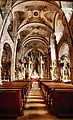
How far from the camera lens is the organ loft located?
23.2 ft

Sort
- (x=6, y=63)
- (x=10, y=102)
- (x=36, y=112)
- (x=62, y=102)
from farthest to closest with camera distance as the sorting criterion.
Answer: (x=6, y=63) → (x=36, y=112) → (x=62, y=102) → (x=10, y=102)

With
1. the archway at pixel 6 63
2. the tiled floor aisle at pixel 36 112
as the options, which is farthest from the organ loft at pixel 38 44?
the tiled floor aisle at pixel 36 112

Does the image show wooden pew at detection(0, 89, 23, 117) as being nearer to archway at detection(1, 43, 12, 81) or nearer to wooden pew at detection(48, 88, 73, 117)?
wooden pew at detection(48, 88, 73, 117)

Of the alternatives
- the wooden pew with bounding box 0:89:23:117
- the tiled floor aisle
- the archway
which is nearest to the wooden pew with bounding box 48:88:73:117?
the tiled floor aisle

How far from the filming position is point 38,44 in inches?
1361

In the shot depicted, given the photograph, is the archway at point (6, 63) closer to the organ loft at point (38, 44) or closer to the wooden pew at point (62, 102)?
the organ loft at point (38, 44)

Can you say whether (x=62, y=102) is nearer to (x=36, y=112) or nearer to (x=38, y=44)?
(x=36, y=112)

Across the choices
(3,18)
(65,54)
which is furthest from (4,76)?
(3,18)

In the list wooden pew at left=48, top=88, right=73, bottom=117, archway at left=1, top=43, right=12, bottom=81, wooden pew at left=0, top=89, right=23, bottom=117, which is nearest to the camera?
wooden pew at left=0, top=89, right=23, bottom=117

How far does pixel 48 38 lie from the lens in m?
27.8

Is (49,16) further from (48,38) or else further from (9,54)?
(48,38)

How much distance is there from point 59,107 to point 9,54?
51.0 ft

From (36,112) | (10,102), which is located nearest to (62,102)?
(36,112)

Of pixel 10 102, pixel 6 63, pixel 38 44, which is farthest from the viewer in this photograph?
pixel 38 44
